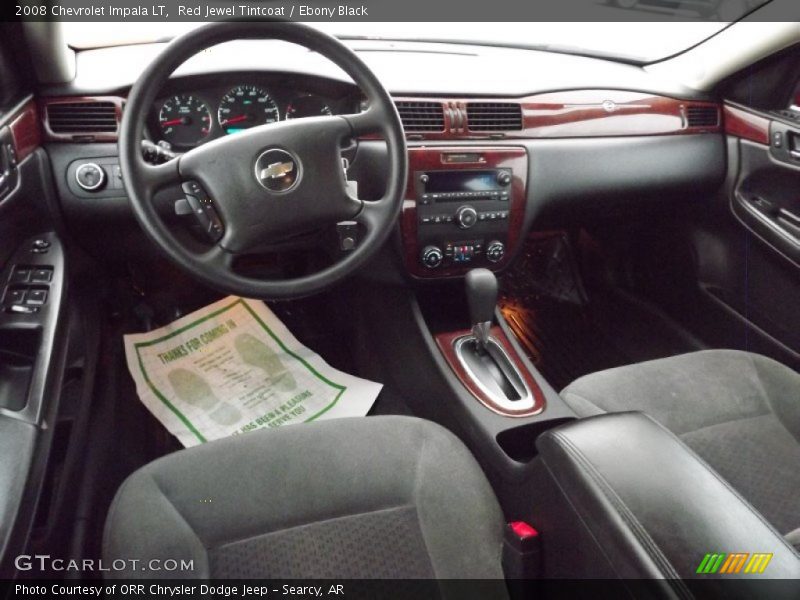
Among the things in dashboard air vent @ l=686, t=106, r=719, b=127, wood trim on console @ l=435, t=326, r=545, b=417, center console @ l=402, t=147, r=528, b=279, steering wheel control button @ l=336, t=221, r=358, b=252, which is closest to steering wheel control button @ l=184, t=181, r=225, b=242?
steering wheel control button @ l=336, t=221, r=358, b=252

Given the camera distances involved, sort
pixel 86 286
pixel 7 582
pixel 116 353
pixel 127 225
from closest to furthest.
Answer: pixel 7 582 < pixel 127 225 < pixel 86 286 < pixel 116 353

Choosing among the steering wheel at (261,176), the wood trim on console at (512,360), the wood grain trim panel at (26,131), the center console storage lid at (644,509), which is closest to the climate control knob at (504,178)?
the wood trim on console at (512,360)

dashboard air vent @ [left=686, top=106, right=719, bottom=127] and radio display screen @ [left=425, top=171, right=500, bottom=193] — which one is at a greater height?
dashboard air vent @ [left=686, top=106, right=719, bottom=127]

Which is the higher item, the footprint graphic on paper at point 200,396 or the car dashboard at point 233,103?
the car dashboard at point 233,103

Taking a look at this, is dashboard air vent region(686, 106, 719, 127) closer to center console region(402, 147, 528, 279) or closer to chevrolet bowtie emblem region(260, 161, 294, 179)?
center console region(402, 147, 528, 279)

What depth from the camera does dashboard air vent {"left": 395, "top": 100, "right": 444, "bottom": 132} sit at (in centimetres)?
147

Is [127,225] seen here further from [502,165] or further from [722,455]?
[722,455]

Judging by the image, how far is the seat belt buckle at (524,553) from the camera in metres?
0.89

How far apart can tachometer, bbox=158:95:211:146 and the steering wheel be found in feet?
1.09

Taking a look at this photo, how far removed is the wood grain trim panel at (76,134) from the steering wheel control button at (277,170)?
415mm

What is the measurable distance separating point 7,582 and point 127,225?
808 millimetres

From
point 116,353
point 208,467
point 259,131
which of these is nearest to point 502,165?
point 259,131

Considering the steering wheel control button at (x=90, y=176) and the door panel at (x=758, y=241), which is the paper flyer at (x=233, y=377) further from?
the door panel at (x=758, y=241)

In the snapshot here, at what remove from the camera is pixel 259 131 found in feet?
3.55
